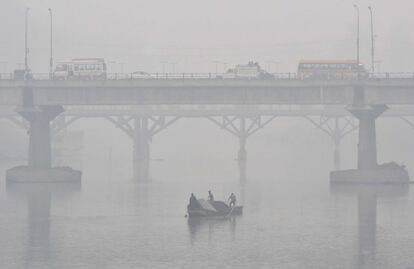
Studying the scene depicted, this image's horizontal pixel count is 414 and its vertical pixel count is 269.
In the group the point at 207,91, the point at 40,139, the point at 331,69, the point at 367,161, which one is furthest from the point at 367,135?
the point at 40,139

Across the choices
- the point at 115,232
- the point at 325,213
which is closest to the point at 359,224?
the point at 325,213

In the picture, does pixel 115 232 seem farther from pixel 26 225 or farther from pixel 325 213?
pixel 325 213

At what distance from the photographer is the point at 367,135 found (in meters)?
144

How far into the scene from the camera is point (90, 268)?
74.4 metres

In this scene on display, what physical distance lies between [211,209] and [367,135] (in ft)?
142

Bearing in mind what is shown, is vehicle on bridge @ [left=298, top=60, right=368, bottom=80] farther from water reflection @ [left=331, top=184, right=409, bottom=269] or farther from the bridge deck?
water reflection @ [left=331, top=184, right=409, bottom=269]

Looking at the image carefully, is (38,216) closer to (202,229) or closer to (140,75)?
(202,229)

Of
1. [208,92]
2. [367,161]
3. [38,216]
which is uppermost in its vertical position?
[208,92]

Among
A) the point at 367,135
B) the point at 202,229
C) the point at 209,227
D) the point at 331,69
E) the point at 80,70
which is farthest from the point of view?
the point at 331,69

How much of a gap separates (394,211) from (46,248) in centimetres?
3934

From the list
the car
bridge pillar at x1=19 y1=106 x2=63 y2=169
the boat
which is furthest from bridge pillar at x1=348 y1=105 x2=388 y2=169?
bridge pillar at x1=19 y1=106 x2=63 y2=169

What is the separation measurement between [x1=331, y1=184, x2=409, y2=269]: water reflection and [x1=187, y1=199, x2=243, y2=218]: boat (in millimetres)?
12029

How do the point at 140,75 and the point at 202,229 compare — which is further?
the point at 140,75

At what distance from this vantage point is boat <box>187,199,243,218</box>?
345 ft
